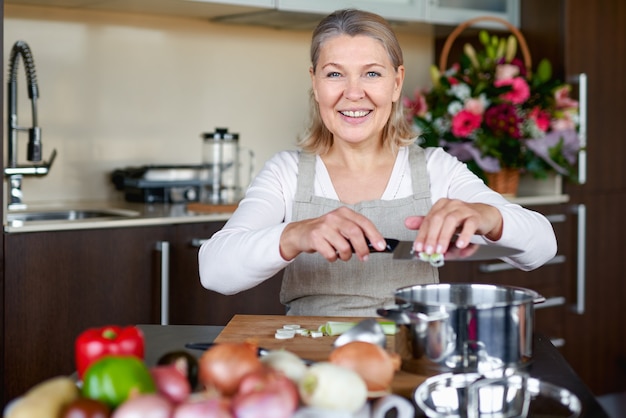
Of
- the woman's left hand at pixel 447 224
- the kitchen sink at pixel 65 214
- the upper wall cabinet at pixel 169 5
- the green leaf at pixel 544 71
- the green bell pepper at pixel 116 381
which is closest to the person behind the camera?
the green bell pepper at pixel 116 381

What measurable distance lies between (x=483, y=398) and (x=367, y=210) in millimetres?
878

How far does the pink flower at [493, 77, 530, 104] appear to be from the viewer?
314 cm

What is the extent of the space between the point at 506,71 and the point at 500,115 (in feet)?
0.60

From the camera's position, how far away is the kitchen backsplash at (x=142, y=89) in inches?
119

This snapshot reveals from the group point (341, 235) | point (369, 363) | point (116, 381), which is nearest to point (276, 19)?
point (341, 235)

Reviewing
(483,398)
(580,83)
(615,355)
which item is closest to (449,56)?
(580,83)

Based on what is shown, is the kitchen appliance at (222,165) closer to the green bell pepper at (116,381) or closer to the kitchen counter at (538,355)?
the kitchen counter at (538,355)

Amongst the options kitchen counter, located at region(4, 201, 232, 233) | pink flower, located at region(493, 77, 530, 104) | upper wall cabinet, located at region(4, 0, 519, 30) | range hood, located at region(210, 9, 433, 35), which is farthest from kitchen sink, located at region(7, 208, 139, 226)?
pink flower, located at region(493, 77, 530, 104)

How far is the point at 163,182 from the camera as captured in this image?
3023 millimetres

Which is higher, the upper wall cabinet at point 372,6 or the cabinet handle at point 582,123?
the upper wall cabinet at point 372,6

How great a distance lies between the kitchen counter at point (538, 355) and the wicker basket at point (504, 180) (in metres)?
1.74

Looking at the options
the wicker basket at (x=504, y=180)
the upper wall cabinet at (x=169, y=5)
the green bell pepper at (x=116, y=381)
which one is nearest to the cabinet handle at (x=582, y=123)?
the wicker basket at (x=504, y=180)

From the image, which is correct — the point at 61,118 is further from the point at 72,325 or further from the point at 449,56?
the point at 449,56

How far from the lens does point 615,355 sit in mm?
3662
